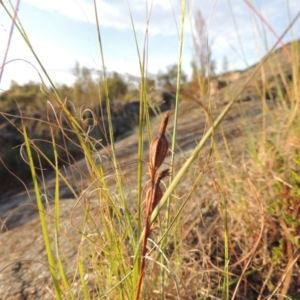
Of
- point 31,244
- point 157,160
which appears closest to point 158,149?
point 157,160

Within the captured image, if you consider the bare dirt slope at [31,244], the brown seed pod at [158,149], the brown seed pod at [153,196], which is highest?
A: the brown seed pod at [158,149]

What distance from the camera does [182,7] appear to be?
1.83 ft

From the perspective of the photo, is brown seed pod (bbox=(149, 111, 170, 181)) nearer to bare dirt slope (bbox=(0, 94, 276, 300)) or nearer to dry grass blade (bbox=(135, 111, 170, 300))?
dry grass blade (bbox=(135, 111, 170, 300))

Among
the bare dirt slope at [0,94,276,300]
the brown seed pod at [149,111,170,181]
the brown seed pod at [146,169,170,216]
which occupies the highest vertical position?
the brown seed pod at [149,111,170,181]

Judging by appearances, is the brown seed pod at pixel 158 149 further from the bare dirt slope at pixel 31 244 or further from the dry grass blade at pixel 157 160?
the bare dirt slope at pixel 31 244

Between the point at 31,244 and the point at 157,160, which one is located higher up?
the point at 157,160

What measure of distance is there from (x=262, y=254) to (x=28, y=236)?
77 cm

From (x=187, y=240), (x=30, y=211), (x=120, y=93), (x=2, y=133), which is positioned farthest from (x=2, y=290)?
(x=120, y=93)

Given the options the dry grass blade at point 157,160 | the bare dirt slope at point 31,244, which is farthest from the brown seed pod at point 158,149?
the bare dirt slope at point 31,244

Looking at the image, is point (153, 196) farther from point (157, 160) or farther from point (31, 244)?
point (31, 244)

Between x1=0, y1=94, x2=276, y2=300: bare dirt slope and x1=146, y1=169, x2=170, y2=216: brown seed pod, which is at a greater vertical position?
x1=146, y1=169, x2=170, y2=216: brown seed pod

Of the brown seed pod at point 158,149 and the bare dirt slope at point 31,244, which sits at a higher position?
the brown seed pod at point 158,149

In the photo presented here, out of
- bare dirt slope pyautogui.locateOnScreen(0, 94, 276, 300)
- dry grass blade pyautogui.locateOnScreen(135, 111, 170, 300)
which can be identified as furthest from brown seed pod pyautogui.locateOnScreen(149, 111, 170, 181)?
bare dirt slope pyautogui.locateOnScreen(0, 94, 276, 300)

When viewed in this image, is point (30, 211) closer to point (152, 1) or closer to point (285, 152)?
point (285, 152)
